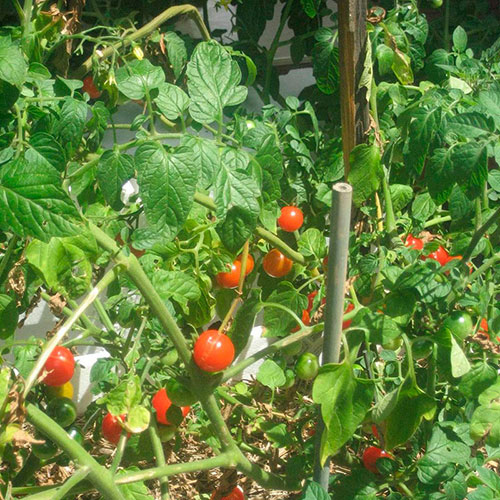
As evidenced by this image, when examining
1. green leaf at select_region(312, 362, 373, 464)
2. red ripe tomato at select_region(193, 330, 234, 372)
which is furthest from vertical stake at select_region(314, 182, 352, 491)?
red ripe tomato at select_region(193, 330, 234, 372)

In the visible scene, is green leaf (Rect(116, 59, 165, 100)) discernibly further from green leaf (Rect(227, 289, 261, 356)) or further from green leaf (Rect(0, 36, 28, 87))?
green leaf (Rect(227, 289, 261, 356))

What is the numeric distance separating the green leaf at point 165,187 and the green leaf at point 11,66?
17cm

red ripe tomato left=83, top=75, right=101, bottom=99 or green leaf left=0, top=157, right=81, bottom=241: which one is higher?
green leaf left=0, top=157, right=81, bottom=241

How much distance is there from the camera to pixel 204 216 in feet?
4.19

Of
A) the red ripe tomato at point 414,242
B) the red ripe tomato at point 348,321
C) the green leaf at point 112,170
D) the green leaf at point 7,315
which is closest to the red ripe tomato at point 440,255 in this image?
the red ripe tomato at point 414,242

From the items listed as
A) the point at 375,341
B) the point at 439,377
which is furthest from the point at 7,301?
the point at 439,377

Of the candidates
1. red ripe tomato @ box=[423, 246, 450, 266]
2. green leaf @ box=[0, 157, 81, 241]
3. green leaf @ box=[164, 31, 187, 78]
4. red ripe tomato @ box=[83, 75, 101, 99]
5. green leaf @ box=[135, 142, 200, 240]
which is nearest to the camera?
green leaf @ box=[0, 157, 81, 241]

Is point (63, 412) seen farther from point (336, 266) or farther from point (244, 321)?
point (336, 266)

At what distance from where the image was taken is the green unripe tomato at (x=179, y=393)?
116 centimetres

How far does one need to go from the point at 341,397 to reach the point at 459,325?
22 cm

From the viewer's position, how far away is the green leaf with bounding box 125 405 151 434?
1024 millimetres

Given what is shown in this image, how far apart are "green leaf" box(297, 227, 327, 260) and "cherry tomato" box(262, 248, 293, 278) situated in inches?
3.2

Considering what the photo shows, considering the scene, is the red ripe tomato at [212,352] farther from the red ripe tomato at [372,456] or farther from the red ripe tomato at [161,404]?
the red ripe tomato at [372,456]

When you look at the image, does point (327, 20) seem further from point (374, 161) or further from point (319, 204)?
point (374, 161)
